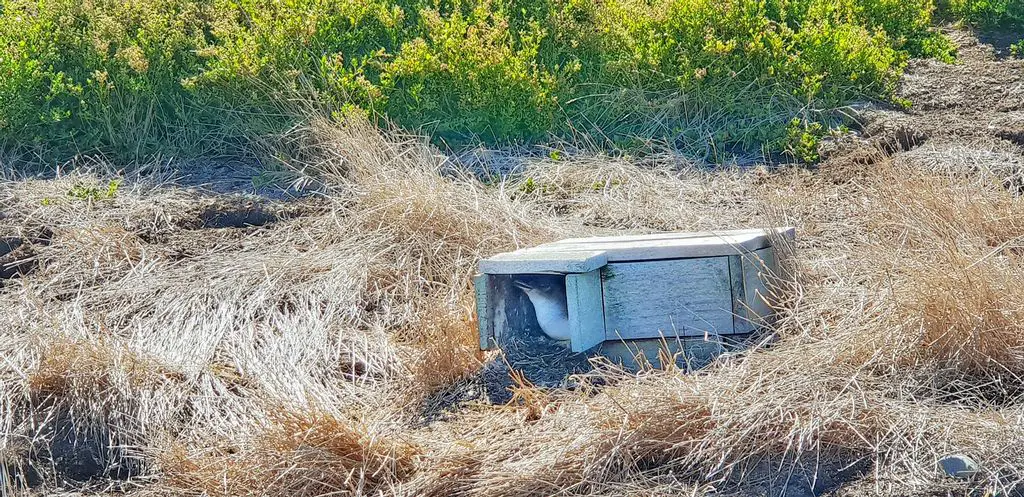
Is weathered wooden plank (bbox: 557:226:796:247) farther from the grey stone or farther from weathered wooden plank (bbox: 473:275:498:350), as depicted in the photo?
the grey stone

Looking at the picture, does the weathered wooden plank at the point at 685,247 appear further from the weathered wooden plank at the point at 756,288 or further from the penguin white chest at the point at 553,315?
the penguin white chest at the point at 553,315

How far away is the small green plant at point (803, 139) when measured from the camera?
608 centimetres

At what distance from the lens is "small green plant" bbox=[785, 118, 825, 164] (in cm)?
608

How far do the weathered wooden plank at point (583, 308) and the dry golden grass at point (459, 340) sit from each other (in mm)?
157

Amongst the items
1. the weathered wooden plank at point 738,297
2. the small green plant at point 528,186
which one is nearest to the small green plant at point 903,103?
the small green plant at point 528,186

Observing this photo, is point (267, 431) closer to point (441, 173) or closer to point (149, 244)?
point (149, 244)

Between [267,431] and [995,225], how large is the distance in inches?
123

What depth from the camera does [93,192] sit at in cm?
609

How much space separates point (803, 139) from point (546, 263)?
2.81 m

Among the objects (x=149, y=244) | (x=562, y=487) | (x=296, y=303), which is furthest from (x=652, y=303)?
(x=149, y=244)

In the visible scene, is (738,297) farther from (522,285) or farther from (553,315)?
(522,285)

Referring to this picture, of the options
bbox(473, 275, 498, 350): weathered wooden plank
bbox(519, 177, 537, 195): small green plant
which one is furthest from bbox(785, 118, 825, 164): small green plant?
bbox(473, 275, 498, 350): weathered wooden plank

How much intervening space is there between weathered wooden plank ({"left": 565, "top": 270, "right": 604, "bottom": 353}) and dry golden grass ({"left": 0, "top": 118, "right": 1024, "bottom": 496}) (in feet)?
0.52

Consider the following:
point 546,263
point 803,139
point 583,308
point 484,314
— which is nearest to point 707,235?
point 583,308
